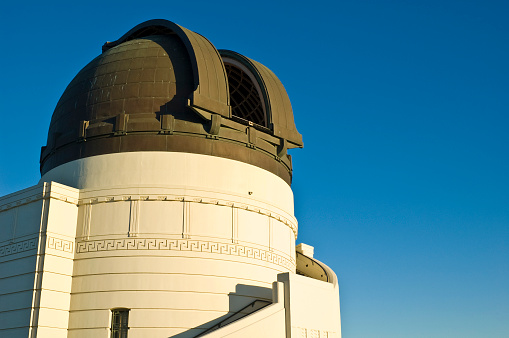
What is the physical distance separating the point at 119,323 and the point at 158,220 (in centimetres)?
328

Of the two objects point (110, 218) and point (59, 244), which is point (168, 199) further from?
point (59, 244)

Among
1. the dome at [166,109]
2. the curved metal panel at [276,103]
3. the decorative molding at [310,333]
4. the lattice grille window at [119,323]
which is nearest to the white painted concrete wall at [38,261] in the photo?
the lattice grille window at [119,323]

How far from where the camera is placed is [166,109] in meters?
20.0

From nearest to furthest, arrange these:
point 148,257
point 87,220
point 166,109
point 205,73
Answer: point 148,257 < point 87,220 < point 166,109 < point 205,73

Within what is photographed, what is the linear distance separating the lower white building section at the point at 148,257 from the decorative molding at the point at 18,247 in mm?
34

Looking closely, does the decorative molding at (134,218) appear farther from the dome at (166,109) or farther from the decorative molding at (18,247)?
the decorative molding at (18,247)

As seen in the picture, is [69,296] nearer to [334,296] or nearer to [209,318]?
[209,318]

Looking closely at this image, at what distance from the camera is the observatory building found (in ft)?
58.2

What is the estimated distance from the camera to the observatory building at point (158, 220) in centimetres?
1773

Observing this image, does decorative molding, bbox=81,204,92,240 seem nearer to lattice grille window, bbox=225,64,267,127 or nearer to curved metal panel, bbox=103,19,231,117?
curved metal panel, bbox=103,19,231,117

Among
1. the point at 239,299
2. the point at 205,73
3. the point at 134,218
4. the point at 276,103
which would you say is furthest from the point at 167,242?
the point at 276,103

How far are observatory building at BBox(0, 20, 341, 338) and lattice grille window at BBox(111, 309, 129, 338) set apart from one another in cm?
4

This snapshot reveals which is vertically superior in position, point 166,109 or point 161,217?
point 166,109

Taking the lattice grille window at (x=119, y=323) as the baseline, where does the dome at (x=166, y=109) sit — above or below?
above
